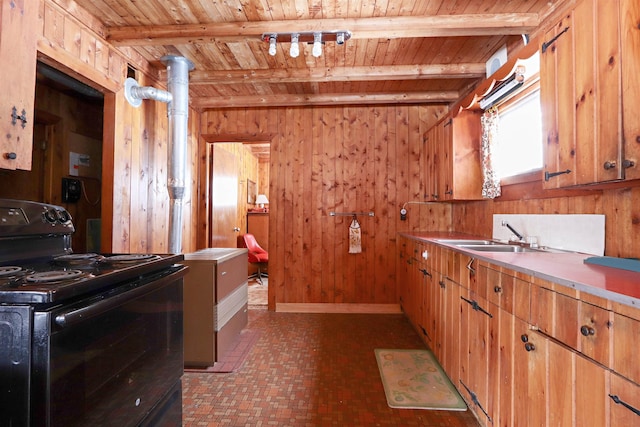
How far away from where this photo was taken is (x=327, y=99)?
329cm

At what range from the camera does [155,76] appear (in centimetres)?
273

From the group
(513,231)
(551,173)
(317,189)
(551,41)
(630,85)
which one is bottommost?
(513,231)

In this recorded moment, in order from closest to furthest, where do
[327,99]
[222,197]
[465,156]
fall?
[465,156] < [327,99] < [222,197]

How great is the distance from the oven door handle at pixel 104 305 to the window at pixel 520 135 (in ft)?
7.80

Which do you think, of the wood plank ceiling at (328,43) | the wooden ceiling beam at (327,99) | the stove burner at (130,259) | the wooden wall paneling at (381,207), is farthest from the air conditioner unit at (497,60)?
the stove burner at (130,259)

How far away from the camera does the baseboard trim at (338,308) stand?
3.42m

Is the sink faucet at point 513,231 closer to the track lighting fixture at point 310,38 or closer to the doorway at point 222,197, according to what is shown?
the track lighting fixture at point 310,38

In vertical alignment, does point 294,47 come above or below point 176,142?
above

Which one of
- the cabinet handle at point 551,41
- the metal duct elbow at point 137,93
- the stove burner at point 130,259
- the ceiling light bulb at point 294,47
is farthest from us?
the metal duct elbow at point 137,93

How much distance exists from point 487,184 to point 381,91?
60.8 inches

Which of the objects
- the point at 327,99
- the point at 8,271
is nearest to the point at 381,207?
the point at 327,99

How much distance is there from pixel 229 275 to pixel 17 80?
5.54ft

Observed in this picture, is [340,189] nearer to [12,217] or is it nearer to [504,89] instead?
[504,89]

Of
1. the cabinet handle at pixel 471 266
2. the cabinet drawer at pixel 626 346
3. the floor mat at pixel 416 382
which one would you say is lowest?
the floor mat at pixel 416 382
